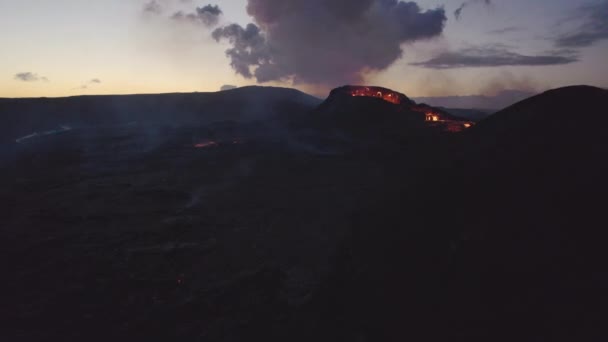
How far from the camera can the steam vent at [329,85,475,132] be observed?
36.6m

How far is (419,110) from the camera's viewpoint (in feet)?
148

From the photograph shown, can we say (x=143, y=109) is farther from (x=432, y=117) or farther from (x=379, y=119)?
(x=432, y=117)

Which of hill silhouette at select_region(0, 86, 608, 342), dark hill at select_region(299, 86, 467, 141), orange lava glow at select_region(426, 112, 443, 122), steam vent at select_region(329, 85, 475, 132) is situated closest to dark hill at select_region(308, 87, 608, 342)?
hill silhouette at select_region(0, 86, 608, 342)

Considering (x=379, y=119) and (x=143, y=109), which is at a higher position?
(x=143, y=109)

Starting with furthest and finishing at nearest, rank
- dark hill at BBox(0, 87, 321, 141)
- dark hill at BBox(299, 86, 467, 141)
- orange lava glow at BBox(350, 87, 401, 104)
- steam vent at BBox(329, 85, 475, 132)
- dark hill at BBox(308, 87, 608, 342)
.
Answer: dark hill at BBox(0, 87, 321, 141) → orange lava glow at BBox(350, 87, 401, 104) → dark hill at BBox(299, 86, 467, 141) → steam vent at BBox(329, 85, 475, 132) → dark hill at BBox(308, 87, 608, 342)

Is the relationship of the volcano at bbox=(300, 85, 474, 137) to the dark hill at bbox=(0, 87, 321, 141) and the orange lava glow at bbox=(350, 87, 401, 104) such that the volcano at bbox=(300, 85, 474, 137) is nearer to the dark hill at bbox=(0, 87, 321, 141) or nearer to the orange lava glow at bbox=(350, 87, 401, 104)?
the orange lava glow at bbox=(350, 87, 401, 104)

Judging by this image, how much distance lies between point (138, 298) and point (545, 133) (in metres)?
10.3

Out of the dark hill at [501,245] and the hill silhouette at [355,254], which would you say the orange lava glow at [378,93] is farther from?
the dark hill at [501,245]

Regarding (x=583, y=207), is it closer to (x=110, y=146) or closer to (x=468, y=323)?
(x=468, y=323)

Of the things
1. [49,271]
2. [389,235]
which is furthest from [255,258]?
[49,271]

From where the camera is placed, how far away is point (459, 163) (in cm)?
951

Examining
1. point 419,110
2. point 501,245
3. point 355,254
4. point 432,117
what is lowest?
point 355,254

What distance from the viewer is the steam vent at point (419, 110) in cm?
3656

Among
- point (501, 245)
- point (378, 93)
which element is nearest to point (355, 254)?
point (501, 245)
